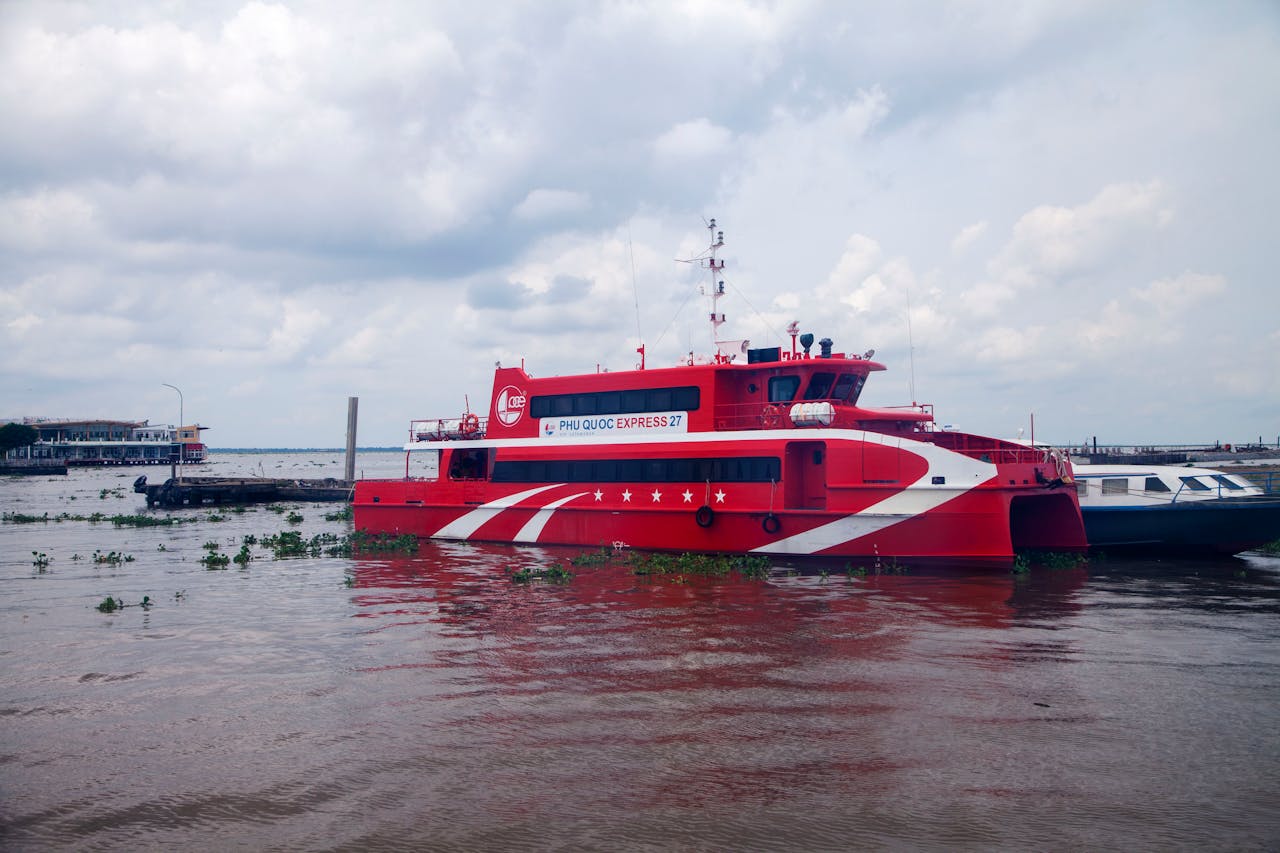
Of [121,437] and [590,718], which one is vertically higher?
[121,437]

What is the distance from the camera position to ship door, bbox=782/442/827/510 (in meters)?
19.7

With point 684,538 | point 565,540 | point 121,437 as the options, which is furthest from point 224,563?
point 121,437

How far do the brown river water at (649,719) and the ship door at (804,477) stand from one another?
361 cm

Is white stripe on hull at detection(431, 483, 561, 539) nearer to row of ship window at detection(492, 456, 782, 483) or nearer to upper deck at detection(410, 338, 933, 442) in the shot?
row of ship window at detection(492, 456, 782, 483)

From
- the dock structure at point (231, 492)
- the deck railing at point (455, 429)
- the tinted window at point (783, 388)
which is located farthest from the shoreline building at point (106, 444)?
the tinted window at point (783, 388)

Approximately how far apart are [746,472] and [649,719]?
39.3 ft

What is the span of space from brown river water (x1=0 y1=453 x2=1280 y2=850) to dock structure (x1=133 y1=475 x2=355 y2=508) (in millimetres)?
33734

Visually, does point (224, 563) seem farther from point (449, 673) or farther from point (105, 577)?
point (449, 673)

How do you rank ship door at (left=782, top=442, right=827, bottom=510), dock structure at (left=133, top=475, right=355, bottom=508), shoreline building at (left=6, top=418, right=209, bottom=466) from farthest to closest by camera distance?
shoreline building at (left=6, top=418, right=209, bottom=466), dock structure at (left=133, top=475, right=355, bottom=508), ship door at (left=782, top=442, right=827, bottom=510)

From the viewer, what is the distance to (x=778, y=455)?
19.7 metres

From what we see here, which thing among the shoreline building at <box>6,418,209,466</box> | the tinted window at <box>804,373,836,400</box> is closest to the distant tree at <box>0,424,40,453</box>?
the shoreline building at <box>6,418,209,466</box>

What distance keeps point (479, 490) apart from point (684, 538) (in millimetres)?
7031

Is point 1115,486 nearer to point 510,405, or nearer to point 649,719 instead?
point 510,405

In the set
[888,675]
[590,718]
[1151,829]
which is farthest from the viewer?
[888,675]
